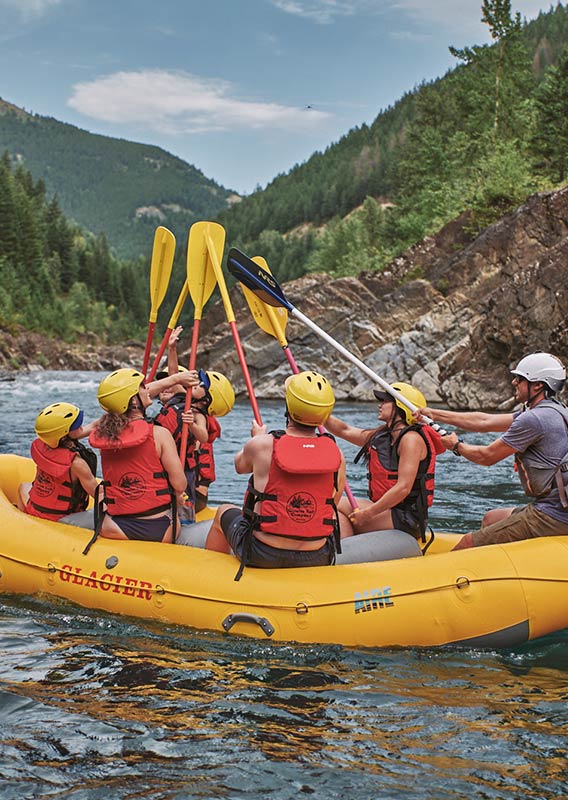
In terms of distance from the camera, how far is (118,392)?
524cm

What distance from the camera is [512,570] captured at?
4.78 meters

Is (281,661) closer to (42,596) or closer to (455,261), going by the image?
(42,596)

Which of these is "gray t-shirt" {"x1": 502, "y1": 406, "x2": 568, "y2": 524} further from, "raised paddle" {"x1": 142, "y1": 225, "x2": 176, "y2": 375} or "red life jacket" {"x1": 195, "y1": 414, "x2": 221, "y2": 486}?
"raised paddle" {"x1": 142, "y1": 225, "x2": 176, "y2": 375}

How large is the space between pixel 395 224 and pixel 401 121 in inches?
2476

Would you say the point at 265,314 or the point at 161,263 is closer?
the point at 265,314

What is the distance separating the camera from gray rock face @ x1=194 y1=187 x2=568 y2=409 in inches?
771

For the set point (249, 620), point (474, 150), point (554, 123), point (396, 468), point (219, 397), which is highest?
point (474, 150)

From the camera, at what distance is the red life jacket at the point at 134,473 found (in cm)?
524

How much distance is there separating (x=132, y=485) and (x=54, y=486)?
0.86 m

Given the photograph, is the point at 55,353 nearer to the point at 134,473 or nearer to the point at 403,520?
the point at 134,473

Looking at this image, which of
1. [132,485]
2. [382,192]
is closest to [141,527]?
[132,485]

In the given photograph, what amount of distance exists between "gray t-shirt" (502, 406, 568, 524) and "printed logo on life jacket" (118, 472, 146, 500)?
2316 millimetres

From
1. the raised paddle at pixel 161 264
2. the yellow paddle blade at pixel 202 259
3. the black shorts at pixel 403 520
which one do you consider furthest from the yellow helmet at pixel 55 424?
the raised paddle at pixel 161 264

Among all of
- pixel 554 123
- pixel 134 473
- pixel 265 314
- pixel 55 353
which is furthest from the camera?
pixel 55 353
